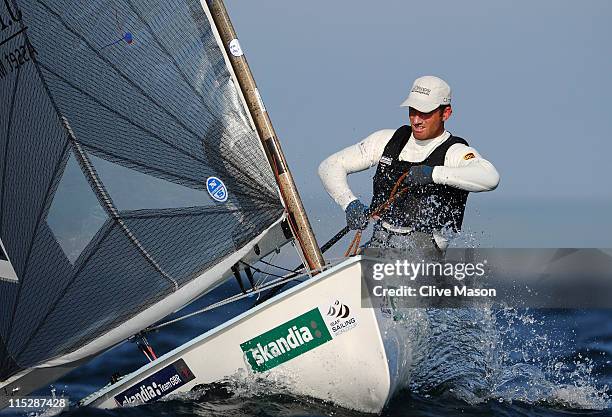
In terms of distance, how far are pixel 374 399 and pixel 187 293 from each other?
4.44ft

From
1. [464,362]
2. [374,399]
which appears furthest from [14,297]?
[464,362]

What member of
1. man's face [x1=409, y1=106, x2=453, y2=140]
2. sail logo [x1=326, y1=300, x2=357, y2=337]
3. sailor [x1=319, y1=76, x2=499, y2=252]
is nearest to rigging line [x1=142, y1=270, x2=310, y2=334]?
sailor [x1=319, y1=76, x2=499, y2=252]

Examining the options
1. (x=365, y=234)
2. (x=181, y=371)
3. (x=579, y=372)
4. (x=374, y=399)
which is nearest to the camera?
(x=374, y=399)

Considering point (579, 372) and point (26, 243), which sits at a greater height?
point (26, 243)

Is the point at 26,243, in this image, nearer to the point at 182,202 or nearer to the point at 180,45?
the point at 182,202

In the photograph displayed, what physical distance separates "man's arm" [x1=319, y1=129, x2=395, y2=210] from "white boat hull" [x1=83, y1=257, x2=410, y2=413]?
43.0 inches

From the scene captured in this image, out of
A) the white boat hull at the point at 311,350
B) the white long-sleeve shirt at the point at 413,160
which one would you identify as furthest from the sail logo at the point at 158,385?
the white long-sleeve shirt at the point at 413,160

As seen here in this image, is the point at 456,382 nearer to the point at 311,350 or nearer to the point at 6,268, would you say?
the point at 311,350

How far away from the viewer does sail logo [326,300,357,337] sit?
5.70 m

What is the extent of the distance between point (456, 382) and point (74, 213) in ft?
8.61

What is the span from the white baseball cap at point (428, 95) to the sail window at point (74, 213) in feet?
6.56

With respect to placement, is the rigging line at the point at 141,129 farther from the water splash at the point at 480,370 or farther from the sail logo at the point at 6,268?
the water splash at the point at 480,370

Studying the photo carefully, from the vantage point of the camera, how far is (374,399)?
5.76 m

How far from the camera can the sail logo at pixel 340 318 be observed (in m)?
5.70
